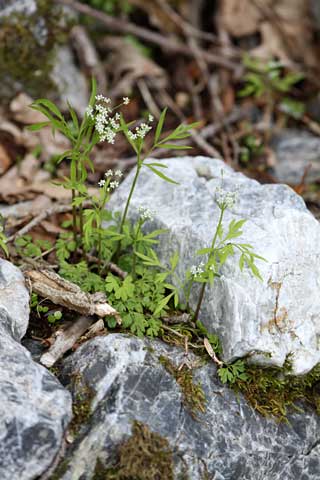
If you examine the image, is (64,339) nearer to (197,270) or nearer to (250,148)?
(197,270)

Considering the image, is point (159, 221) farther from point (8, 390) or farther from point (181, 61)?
point (181, 61)

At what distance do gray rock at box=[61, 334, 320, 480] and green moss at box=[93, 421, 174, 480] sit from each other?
3 cm

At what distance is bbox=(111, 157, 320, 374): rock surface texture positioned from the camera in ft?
10.7

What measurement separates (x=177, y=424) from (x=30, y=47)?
3.92 metres

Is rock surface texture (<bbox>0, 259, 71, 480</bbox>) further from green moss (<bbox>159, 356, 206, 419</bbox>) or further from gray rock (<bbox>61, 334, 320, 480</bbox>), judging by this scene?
green moss (<bbox>159, 356, 206, 419</bbox>)

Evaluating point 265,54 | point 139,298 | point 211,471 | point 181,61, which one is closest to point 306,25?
point 265,54

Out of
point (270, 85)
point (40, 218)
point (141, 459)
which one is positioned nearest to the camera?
point (141, 459)

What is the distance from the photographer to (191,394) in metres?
3.14

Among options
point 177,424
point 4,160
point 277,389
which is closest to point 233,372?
point 277,389

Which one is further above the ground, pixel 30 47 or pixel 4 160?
pixel 30 47

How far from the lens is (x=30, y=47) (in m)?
5.36

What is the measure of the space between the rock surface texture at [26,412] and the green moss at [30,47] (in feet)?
10.3

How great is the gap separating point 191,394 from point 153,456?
43cm

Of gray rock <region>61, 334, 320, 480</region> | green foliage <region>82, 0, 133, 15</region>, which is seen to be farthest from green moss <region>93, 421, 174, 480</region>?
green foliage <region>82, 0, 133, 15</region>
